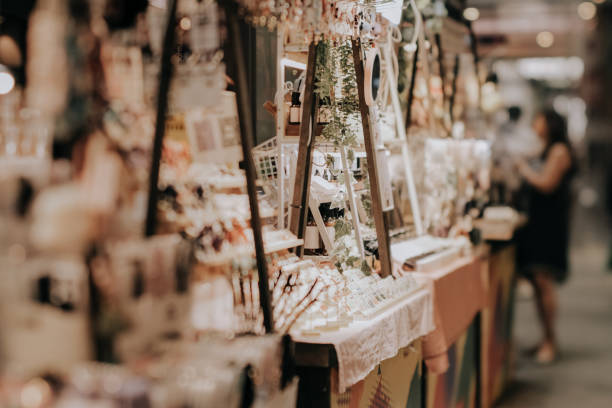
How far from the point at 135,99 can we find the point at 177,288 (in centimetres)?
45

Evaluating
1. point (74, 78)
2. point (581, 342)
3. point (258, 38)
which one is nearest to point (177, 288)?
point (74, 78)

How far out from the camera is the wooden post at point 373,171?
A: 255 cm

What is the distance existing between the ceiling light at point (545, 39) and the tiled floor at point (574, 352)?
367cm

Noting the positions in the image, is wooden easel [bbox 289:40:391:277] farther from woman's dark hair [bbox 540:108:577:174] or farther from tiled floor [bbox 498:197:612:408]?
woman's dark hair [bbox 540:108:577:174]

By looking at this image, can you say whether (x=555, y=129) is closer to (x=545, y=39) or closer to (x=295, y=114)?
(x=295, y=114)

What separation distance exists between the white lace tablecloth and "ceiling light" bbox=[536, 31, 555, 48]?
8.34 metres

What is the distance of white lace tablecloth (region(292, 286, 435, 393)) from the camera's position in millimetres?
2096

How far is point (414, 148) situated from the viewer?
12.3ft

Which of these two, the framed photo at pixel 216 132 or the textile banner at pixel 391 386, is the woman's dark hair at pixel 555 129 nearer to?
the textile banner at pixel 391 386

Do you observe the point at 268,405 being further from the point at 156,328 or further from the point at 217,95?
the point at 217,95

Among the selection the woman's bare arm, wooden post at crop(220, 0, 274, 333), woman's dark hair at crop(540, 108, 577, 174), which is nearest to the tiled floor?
the woman's bare arm

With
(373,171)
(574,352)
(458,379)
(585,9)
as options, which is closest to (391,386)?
(373,171)

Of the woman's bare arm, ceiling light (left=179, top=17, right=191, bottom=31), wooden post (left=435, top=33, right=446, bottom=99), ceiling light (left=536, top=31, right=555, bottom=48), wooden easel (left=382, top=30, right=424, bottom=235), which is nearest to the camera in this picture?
ceiling light (left=179, top=17, right=191, bottom=31)

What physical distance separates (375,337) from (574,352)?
4672 millimetres
